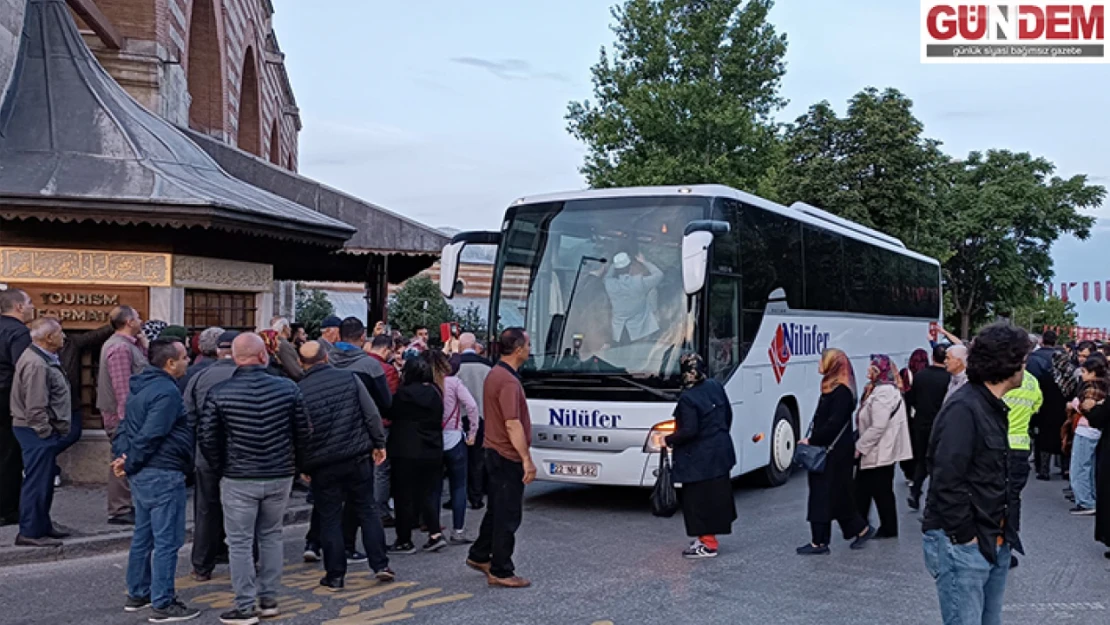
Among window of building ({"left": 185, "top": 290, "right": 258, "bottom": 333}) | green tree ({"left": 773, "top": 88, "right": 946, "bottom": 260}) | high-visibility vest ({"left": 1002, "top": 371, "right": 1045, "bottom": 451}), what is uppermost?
green tree ({"left": 773, "top": 88, "right": 946, "bottom": 260})

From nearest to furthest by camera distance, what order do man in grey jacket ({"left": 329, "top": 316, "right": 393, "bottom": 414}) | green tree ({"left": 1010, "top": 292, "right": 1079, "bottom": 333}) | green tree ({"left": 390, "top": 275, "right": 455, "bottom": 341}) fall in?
1. man in grey jacket ({"left": 329, "top": 316, "right": 393, "bottom": 414})
2. green tree ({"left": 390, "top": 275, "right": 455, "bottom": 341})
3. green tree ({"left": 1010, "top": 292, "right": 1079, "bottom": 333})

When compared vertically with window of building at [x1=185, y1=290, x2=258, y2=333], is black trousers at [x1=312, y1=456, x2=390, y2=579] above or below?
below

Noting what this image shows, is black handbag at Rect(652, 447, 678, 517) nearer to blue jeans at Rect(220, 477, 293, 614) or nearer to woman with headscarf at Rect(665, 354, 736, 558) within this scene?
woman with headscarf at Rect(665, 354, 736, 558)

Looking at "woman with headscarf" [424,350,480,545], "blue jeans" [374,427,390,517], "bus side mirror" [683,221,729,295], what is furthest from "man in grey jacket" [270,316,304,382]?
"bus side mirror" [683,221,729,295]

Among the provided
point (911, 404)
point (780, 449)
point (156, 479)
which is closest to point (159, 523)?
point (156, 479)

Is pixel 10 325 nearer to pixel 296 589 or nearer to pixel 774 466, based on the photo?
pixel 296 589

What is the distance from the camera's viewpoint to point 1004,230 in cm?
4447

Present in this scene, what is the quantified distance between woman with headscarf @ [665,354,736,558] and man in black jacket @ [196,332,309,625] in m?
3.31

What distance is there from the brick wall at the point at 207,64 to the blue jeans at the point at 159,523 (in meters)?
7.71

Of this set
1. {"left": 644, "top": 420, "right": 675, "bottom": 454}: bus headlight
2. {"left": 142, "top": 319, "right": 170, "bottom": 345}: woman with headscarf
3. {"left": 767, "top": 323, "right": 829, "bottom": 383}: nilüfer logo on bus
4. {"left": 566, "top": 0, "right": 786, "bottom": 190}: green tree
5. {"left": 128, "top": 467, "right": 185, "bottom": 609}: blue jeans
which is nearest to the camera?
{"left": 128, "top": 467, "right": 185, "bottom": 609}: blue jeans

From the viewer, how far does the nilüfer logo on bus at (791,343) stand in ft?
40.2

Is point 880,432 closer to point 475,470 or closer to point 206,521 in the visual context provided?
point 475,470

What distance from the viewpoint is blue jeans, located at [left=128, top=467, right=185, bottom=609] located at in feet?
21.6

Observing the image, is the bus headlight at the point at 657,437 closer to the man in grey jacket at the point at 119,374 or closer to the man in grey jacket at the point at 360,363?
the man in grey jacket at the point at 360,363
